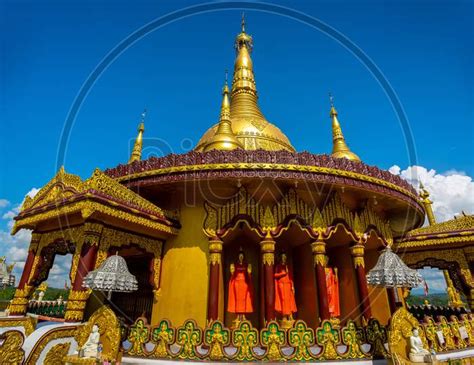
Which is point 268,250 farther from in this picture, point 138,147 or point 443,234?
point 138,147

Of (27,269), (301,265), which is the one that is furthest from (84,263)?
(301,265)

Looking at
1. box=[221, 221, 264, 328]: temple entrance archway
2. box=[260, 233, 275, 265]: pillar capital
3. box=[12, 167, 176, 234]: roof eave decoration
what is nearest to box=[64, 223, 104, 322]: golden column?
box=[12, 167, 176, 234]: roof eave decoration

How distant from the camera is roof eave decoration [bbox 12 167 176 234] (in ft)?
26.4

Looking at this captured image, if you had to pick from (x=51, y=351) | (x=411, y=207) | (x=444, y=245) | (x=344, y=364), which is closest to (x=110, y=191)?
(x=51, y=351)

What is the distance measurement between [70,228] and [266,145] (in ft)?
A: 34.5

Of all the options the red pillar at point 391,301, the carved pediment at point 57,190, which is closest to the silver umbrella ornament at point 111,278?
the carved pediment at point 57,190

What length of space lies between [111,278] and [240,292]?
4661mm

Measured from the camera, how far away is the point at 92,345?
20.1ft

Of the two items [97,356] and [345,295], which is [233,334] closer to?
[97,356]

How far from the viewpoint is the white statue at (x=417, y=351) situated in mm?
6375

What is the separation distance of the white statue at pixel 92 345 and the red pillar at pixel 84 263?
1.91 metres

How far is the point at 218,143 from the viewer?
1234 centimetres

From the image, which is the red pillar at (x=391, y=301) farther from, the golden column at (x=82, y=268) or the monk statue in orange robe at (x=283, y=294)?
the golden column at (x=82, y=268)

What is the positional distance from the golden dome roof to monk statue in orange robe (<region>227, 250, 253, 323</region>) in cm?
574
